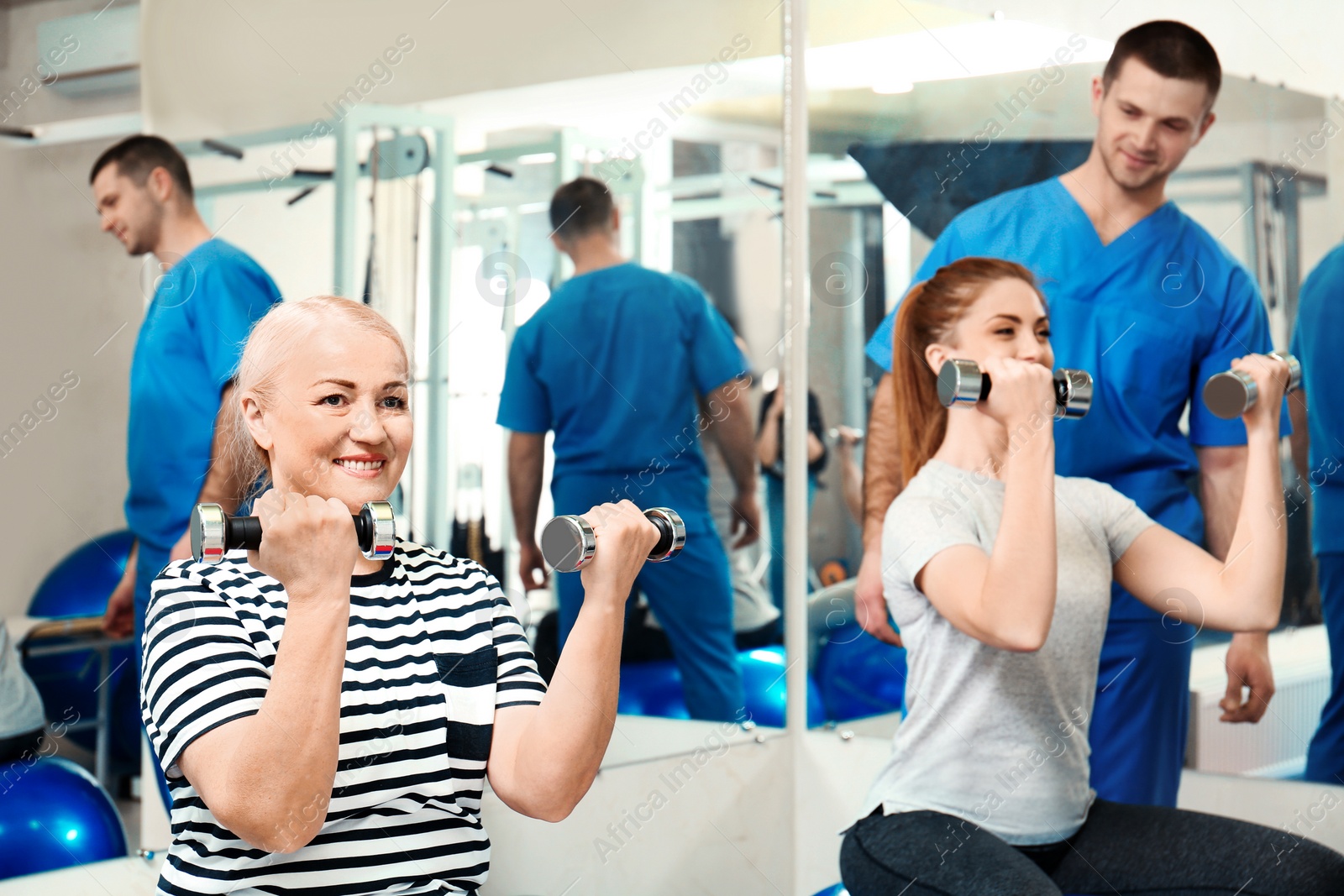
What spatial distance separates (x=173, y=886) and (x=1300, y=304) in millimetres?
1767

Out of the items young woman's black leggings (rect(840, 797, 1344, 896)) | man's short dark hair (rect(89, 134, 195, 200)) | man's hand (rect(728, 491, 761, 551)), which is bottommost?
young woman's black leggings (rect(840, 797, 1344, 896))

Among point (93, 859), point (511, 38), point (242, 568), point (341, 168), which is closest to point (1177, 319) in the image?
point (511, 38)

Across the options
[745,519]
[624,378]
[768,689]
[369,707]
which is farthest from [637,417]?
[369,707]

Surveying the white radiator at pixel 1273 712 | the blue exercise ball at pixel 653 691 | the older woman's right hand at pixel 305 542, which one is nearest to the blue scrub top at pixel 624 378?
the blue exercise ball at pixel 653 691

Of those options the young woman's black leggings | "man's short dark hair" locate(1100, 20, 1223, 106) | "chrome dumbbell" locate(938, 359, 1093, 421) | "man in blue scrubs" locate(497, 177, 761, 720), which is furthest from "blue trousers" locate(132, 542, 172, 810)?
"man's short dark hair" locate(1100, 20, 1223, 106)

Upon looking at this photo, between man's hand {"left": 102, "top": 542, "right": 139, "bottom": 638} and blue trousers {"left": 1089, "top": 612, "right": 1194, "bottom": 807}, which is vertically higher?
man's hand {"left": 102, "top": 542, "right": 139, "bottom": 638}

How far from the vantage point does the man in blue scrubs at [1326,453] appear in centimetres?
190

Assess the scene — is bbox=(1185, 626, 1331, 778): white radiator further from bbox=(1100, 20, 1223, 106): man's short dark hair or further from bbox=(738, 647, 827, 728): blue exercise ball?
bbox=(1100, 20, 1223, 106): man's short dark hair

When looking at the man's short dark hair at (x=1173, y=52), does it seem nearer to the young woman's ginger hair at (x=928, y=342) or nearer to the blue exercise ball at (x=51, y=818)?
the young woman's ginger hair at (x=928, y=342)

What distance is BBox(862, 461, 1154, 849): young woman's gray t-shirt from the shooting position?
1.53m

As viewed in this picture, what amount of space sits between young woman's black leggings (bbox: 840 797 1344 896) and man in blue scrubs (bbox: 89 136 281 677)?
37.2 inches

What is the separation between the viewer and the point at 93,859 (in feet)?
5.29

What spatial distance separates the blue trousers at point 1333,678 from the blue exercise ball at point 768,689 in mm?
870

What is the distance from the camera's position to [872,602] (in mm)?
2322
